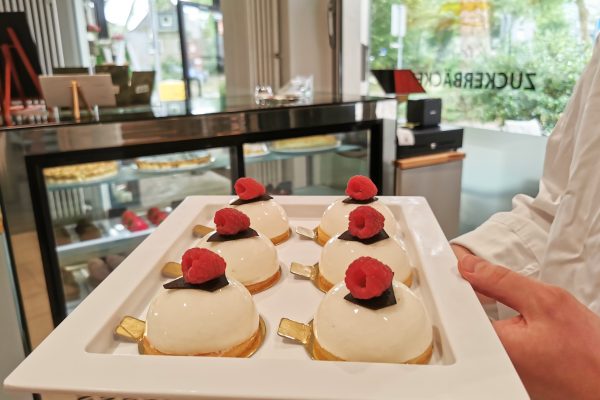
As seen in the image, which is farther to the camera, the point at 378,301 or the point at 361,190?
the point at 361,190

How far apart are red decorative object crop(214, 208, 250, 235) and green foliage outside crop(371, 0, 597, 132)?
2.31 m

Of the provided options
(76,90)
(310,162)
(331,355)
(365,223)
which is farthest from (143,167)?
(331,355)

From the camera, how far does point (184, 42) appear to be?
4.61 metres

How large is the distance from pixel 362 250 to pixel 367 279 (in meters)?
0.17

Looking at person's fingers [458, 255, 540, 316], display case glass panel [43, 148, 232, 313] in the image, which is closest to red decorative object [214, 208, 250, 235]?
person's fingers [458, 255, 540, 316]

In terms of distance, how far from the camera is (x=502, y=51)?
2.83 meters

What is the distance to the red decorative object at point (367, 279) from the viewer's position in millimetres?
550

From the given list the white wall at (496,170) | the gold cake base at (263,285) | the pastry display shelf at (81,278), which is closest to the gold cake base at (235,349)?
the gold cake base at (263,285)

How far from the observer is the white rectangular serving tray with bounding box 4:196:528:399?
451 mm

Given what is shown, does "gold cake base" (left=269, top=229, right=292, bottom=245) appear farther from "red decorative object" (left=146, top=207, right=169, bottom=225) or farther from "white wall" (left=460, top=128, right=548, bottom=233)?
"white wall" (left=460, top=128, right=548, bottom=233)

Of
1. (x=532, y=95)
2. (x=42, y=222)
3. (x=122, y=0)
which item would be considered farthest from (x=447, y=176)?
(x=122, y=0)

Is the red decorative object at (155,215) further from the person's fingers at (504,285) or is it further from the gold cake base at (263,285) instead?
the person's fingers at (504,285)

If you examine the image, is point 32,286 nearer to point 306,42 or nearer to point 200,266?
point 200,266

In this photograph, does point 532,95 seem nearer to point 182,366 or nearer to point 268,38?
point 268,38
